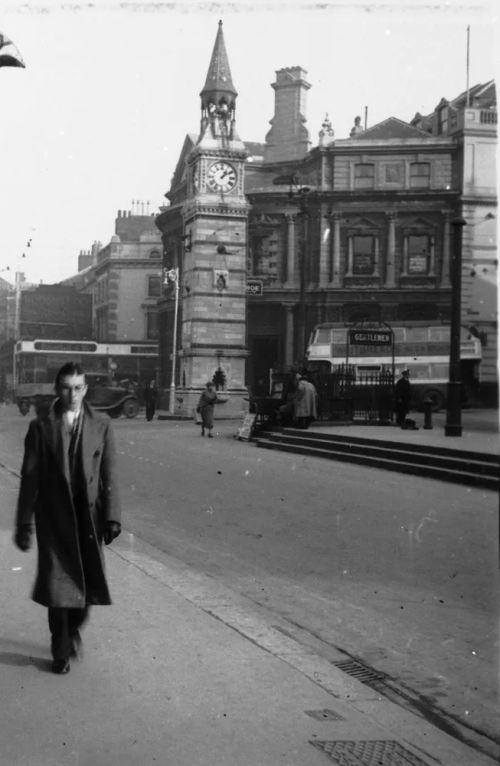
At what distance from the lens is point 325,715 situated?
3.77m

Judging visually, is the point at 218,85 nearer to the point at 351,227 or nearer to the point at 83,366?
the point at 83,366

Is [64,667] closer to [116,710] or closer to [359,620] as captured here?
[116,710]

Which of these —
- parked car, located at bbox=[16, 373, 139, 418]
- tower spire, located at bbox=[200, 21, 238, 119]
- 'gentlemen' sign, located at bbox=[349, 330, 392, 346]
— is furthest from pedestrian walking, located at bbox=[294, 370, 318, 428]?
tower spire, located at bbox=[200, 21, 238, 119]

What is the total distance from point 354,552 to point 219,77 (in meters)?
4.45

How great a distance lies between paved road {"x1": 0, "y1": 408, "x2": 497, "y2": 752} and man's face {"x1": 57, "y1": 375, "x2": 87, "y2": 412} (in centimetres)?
165

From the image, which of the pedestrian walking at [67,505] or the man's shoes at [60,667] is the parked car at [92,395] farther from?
the man's shoes at [60,667]

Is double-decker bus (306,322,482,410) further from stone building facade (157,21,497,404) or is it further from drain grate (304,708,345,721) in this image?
drain grate (304,708,345,721)

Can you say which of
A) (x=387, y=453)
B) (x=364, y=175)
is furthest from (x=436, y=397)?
(x=364, y=175)

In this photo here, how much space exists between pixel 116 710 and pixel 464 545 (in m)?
4.96

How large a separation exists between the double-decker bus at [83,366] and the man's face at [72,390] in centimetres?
16

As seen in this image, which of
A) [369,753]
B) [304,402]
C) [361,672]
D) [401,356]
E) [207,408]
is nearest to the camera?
[369,753]

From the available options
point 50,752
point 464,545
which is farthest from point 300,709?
point 464,545

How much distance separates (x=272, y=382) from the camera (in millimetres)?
17906

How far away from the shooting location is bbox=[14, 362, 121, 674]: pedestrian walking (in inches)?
154
